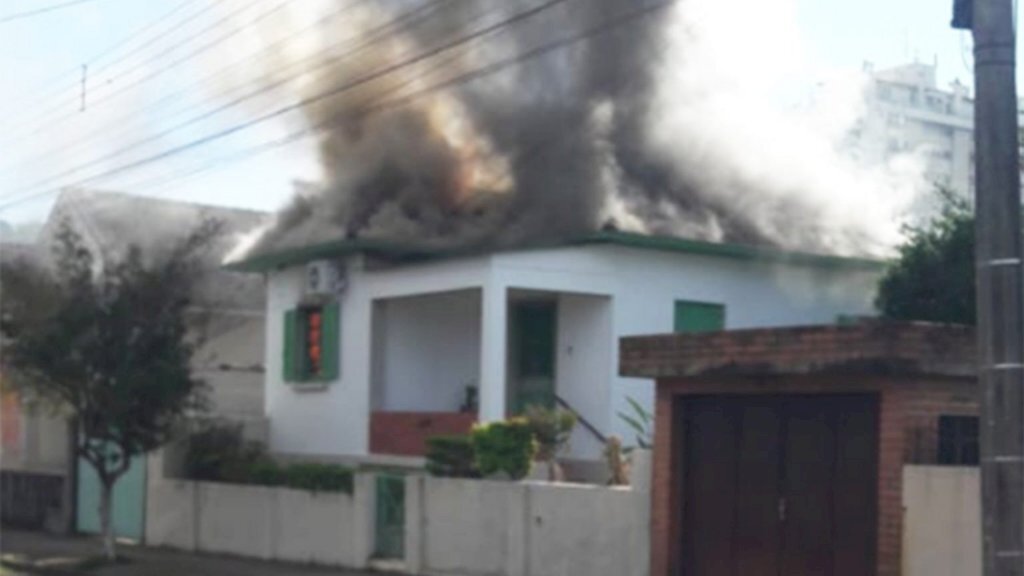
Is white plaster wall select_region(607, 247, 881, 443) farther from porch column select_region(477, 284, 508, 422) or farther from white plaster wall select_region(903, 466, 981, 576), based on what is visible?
white plaster wall select_region(903, 466, 981, 576)

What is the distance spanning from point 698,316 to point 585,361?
1892 millimetres

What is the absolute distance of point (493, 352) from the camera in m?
24.6

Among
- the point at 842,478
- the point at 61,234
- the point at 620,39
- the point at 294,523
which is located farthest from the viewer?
the point at 620,39

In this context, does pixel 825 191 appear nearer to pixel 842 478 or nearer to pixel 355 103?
pixel 355 103

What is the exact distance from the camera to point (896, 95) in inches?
2511

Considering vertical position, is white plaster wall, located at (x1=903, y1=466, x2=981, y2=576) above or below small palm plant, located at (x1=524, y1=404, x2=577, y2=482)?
below

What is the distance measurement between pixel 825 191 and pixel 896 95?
1389 inches

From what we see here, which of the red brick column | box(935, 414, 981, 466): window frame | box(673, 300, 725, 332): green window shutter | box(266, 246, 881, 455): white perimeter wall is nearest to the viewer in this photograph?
the red brick column

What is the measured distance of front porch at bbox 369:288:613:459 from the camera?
2502 cm

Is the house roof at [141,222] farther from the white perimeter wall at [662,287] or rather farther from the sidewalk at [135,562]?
the white perimeter wall at [662,287]

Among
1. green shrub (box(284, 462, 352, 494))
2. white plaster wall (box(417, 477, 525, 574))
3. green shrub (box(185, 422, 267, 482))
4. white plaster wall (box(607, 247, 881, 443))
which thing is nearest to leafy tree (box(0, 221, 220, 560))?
green shrub (box(185, 422, 267, 482))

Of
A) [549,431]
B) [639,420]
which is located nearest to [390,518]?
[549,431]

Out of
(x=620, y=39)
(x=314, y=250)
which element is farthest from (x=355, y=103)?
(x=620, y=39)

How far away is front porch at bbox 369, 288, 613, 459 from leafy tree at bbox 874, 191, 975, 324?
4.14 meters
